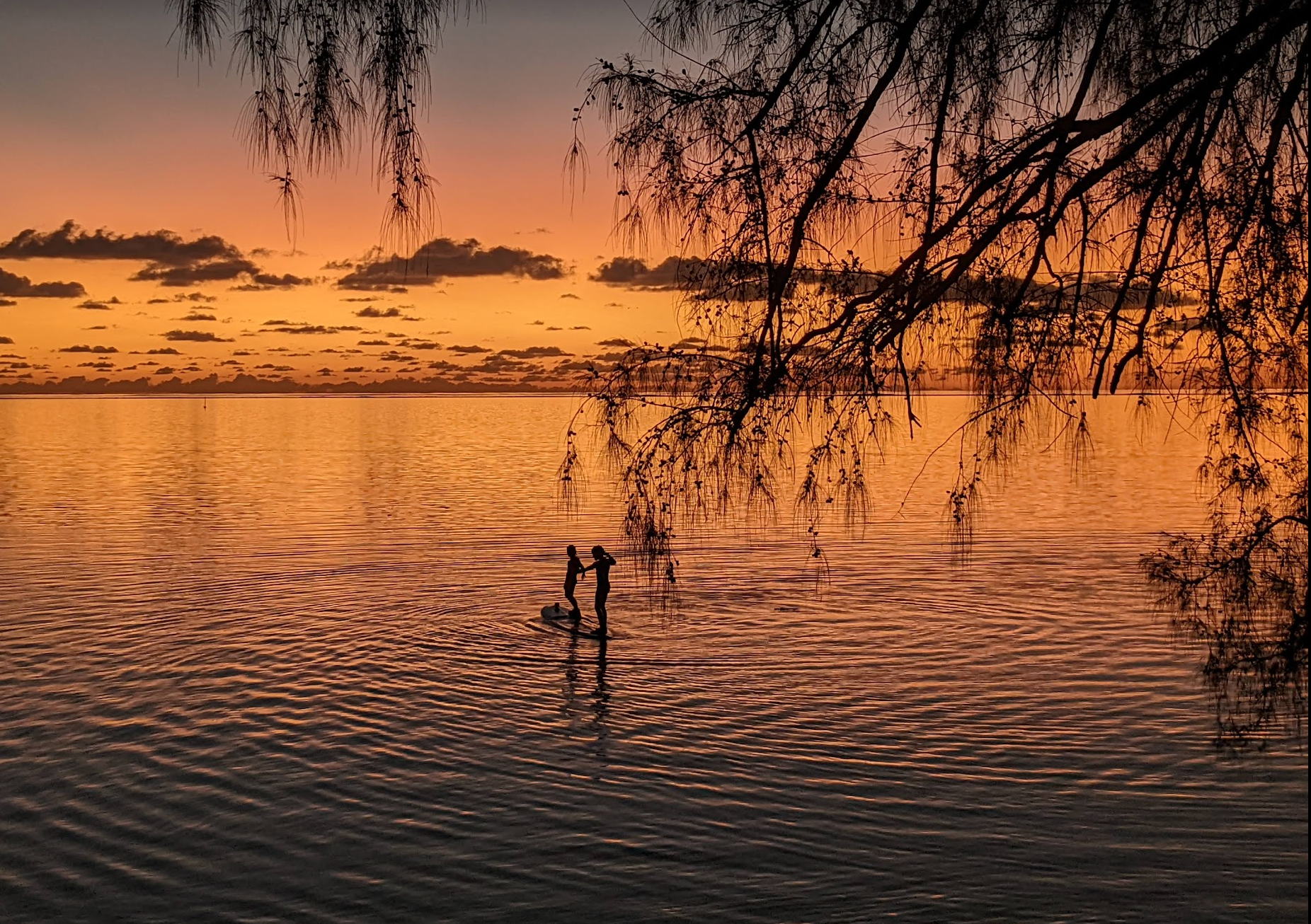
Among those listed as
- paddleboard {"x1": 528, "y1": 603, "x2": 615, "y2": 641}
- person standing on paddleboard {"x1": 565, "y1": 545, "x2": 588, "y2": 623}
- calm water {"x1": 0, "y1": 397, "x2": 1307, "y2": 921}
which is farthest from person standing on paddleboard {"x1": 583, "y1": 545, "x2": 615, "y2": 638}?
calm water {"x1": 0, "y1": 397, "x2": 1307, "y2": 921}

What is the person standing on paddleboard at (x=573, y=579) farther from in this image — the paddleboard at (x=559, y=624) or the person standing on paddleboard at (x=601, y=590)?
the person standing on paddleboard at (x=601, y=590)

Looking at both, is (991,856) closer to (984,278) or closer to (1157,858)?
(1157,858)

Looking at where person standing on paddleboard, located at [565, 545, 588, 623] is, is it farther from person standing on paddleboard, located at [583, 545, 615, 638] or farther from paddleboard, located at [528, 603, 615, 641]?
person standing on paddleboard, located at [583, 545, 615, 638]

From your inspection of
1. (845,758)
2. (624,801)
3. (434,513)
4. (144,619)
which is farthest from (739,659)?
(434,513)

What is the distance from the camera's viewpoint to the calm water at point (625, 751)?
1086 cm

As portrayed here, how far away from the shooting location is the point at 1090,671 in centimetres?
1908

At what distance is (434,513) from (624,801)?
3316 cm

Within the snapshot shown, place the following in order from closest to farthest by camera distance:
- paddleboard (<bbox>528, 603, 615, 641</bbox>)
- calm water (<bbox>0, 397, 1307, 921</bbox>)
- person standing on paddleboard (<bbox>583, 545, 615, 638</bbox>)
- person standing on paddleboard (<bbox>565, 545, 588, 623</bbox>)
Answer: calm water (<bbox>0, 397, 1307, 921</bbox>) < person standing on paddleboard (<bbox>583, 545, 615, 638</bbox>) < paddleboard (<bbox>528, 603, 615, 641</bbox>) < person standing on paddleboard (<bbox>565, 545, 588, 623</bbox>)

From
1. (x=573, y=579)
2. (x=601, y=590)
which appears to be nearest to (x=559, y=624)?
(x=573, y=579)

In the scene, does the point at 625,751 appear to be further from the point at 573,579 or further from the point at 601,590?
the point at 573,579

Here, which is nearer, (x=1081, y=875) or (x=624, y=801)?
(x=1081, y=875)

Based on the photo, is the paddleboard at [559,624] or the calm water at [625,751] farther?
Answer: the paddleboard at [559,624]

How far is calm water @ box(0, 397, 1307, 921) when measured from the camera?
10.9 meters

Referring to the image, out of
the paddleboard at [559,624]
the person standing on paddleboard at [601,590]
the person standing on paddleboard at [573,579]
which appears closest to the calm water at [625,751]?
the paddleboard at [559,624]
